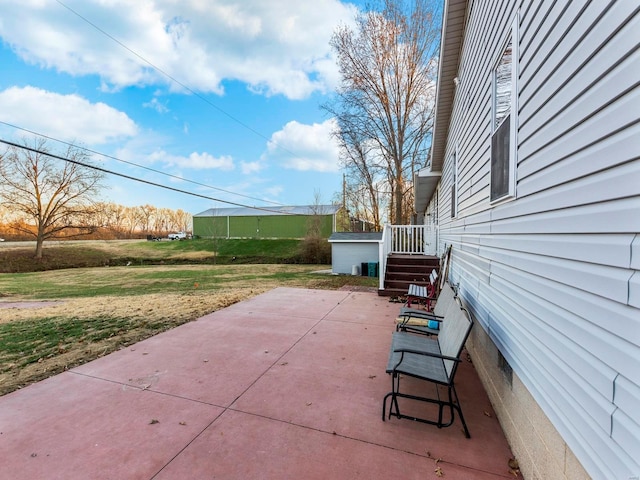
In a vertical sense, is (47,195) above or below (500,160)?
above

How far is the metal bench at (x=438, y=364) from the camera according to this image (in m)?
2.49

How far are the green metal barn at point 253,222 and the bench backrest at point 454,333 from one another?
1186 inches

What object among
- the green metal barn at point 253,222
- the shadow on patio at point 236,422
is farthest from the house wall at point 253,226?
the shadow on patio at point 236,422

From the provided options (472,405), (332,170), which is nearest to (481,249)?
(472,405)

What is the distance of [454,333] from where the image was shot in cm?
290

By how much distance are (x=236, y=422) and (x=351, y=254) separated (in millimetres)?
12292

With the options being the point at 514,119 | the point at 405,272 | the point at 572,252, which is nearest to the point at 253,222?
the point at 405,272

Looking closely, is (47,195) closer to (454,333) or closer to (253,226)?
(253,226)

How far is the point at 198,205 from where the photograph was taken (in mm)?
36000

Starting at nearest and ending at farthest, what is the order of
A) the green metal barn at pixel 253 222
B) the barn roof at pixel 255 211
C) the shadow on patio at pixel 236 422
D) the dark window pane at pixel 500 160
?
the shadow on patio at pixel 236 422, the dark window pane at pixel 500 160, the green metal barn at pixel 253 222, the barn roof at pixel 255 211

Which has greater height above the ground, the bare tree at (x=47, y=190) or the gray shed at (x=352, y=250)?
the bare tree at (x=47, y=190)

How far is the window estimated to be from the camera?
2480 millimetres

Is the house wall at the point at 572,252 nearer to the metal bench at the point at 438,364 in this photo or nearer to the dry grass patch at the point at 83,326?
the metal bench at the point at 438,364

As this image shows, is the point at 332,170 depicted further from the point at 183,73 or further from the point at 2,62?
the point at 2,62
